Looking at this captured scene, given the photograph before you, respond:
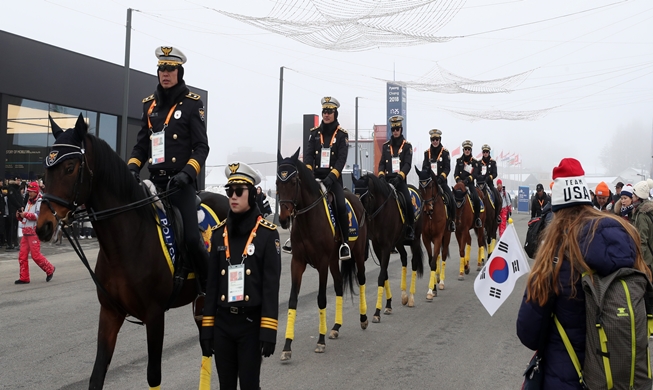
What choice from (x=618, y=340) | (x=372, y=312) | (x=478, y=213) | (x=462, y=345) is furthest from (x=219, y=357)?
(x=478, y=213)

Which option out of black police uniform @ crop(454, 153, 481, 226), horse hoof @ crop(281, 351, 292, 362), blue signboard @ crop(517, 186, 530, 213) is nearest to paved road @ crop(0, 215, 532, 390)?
horse hoof @ crop(281, 351, 292, 362)

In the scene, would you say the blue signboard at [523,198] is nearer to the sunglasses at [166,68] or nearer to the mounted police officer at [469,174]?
the mounted police officer at [469,174]

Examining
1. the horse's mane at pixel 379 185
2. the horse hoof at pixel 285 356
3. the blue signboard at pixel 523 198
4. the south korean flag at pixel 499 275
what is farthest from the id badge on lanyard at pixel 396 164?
the blue signboard at pixel 523 198

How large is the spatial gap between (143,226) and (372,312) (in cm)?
582

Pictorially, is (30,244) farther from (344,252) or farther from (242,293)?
(242,293)

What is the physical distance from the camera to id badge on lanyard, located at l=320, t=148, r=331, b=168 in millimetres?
8998

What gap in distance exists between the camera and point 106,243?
5000 millimetres

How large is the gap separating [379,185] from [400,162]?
936 millimetres

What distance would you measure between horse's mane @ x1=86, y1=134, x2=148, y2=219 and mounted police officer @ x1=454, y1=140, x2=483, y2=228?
11356mm

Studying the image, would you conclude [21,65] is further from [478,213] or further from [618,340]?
[618,340]

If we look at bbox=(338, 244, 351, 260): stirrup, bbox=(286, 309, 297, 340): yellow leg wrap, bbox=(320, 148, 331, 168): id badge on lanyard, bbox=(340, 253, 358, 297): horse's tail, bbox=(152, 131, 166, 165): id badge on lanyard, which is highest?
bbox=(320, 148, 331, 168): id badge on lanyard

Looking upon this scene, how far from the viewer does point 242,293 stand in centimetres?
421

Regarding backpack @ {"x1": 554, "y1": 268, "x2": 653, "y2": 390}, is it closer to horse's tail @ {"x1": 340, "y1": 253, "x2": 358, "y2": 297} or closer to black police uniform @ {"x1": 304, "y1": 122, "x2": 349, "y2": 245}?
black police uniform @ {"x1": 304, "y1": 122, "x2": 349, "y2": 245}

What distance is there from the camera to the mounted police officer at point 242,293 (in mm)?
4203
